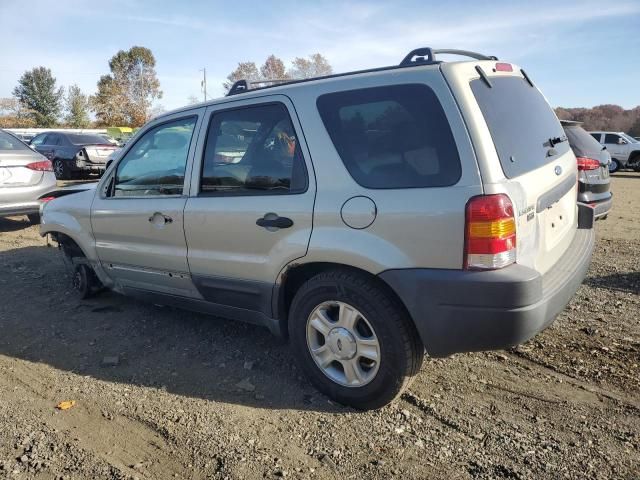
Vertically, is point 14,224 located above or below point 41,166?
below

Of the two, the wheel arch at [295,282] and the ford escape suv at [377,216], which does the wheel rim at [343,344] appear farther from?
the wheel arch at [295,282]

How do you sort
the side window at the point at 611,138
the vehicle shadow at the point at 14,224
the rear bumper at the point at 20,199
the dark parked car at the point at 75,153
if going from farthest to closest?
the side window at the point at 611,138 < the dark parked car at the point at 75,153 < the vehicle shadow at the point at 14,224 < the rear bumper at the point at 20,199

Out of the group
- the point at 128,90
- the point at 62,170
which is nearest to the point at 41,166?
the point at 62,170

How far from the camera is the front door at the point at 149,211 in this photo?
371cm

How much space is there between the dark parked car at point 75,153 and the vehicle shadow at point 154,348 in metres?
11.3

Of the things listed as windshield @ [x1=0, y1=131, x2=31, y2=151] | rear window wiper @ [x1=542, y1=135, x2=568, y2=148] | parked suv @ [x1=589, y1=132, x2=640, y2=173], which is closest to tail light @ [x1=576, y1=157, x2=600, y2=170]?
rear window wiper @ [x1=542, y1=135, x2=568, y2=148]

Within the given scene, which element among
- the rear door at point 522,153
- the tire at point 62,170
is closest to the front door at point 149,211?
the rear door at point 522,153

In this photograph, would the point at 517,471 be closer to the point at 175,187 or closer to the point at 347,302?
the point at 347,302

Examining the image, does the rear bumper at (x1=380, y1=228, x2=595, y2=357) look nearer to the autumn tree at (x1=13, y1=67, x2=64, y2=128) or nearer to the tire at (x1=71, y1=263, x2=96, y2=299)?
the tire at (x1=71, y1=263, x2=96, y2=299)

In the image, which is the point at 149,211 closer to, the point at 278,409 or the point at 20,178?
the point at 278,409

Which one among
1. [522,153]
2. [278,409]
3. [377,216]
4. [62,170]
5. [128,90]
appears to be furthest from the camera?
[128,90]

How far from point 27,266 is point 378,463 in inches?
209

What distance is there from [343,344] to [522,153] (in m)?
1.45

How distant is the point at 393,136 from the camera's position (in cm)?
271
